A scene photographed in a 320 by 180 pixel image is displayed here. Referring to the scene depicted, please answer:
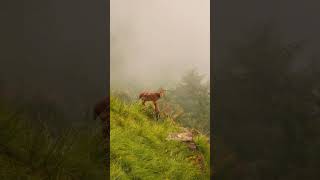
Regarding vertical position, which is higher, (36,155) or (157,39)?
(157,39)

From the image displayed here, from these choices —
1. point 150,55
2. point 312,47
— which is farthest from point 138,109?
point 150,55

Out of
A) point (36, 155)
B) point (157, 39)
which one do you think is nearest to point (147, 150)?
point (36, 155)

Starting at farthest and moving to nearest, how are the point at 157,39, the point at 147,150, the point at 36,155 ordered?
the point at 157,39
the point at 147,150
the point at 36,155

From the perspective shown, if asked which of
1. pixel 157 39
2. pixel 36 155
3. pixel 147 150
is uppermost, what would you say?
pixel 157 39

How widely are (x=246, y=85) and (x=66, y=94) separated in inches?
107

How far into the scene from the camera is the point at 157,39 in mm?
19234

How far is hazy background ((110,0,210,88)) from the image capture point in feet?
56.1

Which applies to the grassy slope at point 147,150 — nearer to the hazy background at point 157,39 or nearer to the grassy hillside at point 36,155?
the grassy hillside at point 36,155

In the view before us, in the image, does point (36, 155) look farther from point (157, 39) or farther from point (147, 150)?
point (157, 39)

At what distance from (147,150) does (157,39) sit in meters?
14.3

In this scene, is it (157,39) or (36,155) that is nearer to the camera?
(36,155)

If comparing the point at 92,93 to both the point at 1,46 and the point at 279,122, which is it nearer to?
the point at 1,46

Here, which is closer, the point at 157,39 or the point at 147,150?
the point at 147,150

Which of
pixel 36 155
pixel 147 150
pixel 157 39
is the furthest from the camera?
pixel 157 39
